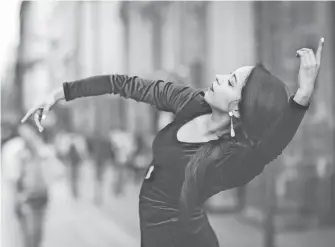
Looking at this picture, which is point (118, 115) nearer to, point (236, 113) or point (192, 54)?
point (192, 54)

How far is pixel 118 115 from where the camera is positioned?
215 centimetres

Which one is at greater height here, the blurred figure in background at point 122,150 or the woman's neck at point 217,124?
the woman's neck at point 217,124

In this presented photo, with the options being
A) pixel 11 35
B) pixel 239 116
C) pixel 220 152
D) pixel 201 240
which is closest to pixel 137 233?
pixel 201 240

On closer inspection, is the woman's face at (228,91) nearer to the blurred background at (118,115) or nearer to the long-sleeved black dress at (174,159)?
the long-sleeved black dress at (174,159)

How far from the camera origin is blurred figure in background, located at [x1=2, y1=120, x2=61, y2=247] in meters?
2.12

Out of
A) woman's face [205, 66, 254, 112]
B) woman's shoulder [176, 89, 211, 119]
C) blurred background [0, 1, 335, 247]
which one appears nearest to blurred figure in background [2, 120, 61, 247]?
blurred background [0, 1, 335, 247]

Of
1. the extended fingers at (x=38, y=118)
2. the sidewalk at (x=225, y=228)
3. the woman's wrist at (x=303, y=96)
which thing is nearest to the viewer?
the woman's wrist at (x=303, y=96)

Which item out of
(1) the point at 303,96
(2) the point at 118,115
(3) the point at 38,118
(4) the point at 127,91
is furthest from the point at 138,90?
(1) the point at 303,96

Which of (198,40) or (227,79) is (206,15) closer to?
(198,40)

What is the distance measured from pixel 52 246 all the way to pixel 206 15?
4.37ft

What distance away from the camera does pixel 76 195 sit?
83.7 inches

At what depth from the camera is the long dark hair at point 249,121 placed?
182 cm

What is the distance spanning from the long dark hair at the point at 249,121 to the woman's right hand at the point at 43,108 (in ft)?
2.20

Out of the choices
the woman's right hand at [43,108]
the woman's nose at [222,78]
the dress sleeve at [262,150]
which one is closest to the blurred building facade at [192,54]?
the woman's right hand at [43,108]
